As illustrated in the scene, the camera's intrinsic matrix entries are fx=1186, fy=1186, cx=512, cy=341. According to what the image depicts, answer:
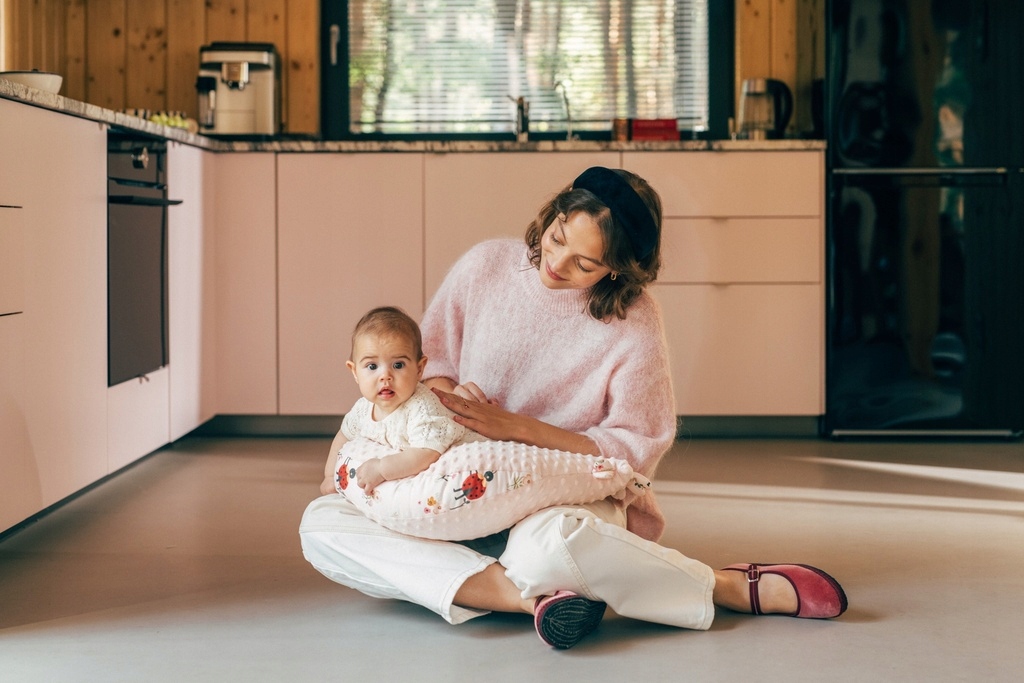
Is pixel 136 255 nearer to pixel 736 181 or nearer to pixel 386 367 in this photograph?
pixel 386 367

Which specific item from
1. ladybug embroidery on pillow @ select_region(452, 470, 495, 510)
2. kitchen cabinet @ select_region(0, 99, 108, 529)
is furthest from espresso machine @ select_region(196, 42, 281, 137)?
ladybug embroidery on pillow @ select_region(452, 470, 495, 510)

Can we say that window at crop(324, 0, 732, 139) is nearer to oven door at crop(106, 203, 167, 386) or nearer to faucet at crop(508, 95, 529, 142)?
faucet at crop(508, 95, 529, 142)

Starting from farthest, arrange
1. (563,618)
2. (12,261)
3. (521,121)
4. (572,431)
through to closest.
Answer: (521,121) → (12,261) → (572,431) → (563,618)

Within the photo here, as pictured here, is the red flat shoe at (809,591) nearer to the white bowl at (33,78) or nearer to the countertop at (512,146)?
the white bowl at (33,78)

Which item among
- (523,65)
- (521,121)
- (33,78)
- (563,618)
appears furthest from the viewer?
(523,65)

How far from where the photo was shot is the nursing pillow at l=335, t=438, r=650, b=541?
72.0 inches

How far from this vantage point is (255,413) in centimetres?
397

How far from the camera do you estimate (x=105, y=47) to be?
4430 mm

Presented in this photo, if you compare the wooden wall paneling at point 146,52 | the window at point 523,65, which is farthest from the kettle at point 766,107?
the wooden wall paneling at point 146,52

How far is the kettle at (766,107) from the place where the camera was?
4254mm

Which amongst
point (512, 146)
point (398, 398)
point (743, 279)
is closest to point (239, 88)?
point (512, 146)

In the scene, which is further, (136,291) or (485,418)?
(136,291)

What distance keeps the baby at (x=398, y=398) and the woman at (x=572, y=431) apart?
2.5 inches

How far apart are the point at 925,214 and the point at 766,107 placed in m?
0.73
